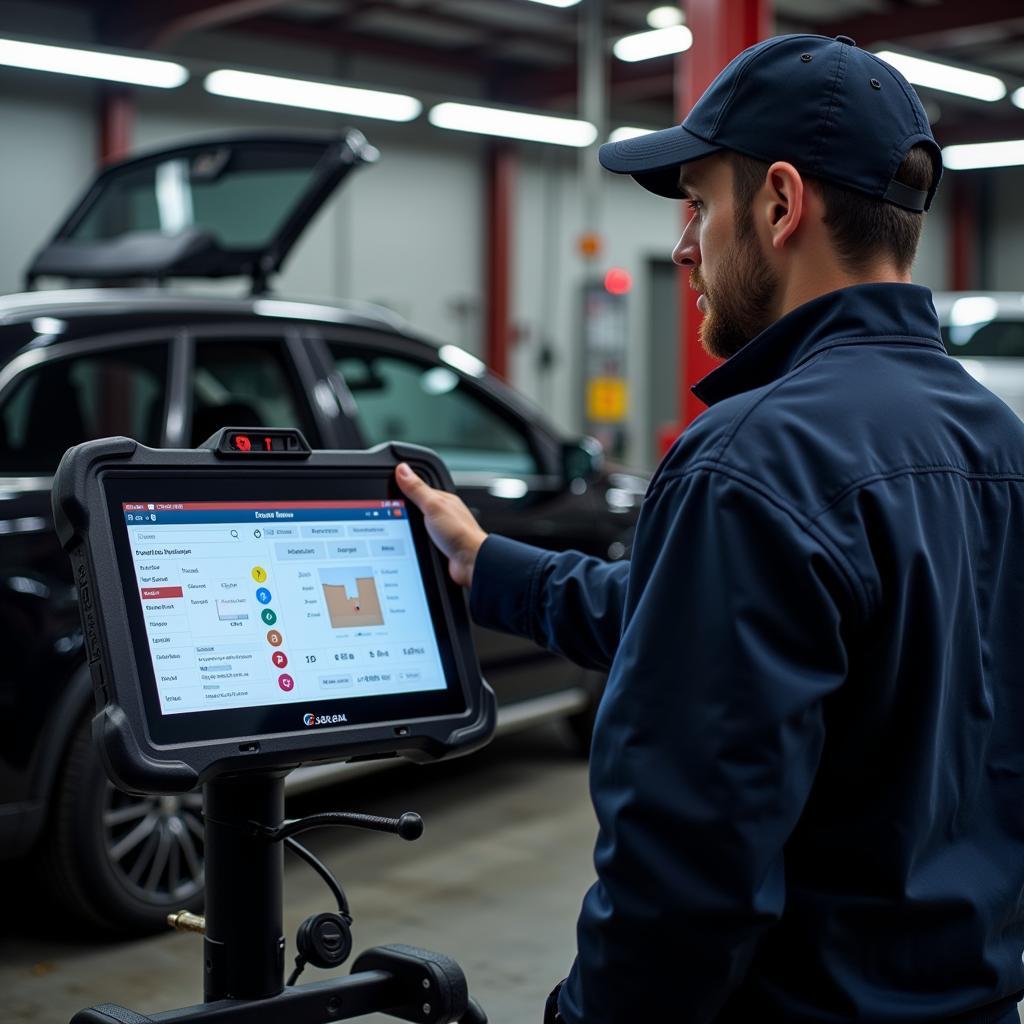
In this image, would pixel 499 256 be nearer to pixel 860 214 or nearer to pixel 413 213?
pixel 413 213

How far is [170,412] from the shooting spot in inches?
143

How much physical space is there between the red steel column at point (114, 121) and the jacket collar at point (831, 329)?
992 cm

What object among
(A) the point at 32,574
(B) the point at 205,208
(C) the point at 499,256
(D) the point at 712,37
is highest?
(D) the point at 712,37

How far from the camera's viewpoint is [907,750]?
1229 mm

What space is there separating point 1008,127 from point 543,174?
204 inches

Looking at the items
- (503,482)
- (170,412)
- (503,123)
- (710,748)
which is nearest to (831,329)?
(710,748)

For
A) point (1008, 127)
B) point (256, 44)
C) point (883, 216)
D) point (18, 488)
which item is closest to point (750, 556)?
point (883, 216)

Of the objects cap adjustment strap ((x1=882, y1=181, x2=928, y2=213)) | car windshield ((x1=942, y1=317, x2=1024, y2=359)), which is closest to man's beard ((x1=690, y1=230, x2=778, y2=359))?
cap adjustment strap ((x1=882, y1=181, x2=928, y2=213))

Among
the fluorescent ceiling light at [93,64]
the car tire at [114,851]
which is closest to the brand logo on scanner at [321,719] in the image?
the car tire at [114,851]

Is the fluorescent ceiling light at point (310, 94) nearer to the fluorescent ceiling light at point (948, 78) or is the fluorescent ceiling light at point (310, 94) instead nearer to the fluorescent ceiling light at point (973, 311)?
the fluorescent ceiling light at point (948, 78)

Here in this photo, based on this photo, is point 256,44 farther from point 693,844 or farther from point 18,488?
point 693,844

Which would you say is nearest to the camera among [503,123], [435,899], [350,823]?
[350,823]

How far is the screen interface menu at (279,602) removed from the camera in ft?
5.21

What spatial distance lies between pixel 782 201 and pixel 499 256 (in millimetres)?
12481
